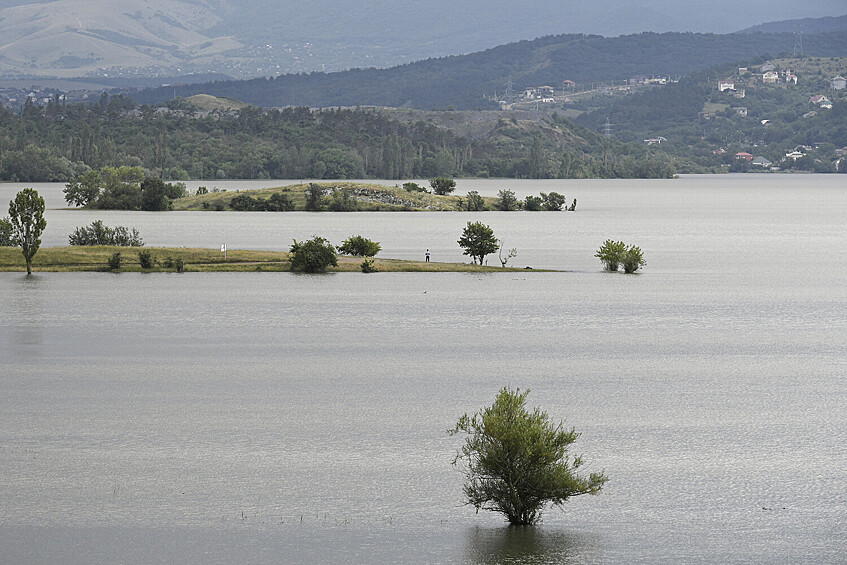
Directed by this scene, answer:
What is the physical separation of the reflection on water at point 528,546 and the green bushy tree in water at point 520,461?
24.7 inches

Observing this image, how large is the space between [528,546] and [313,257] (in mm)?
69825

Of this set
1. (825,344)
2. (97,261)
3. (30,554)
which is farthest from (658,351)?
(97,261)

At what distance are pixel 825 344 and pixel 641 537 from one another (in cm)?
4053

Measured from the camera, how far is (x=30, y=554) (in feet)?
82.8

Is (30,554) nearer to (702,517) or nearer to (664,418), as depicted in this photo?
(702,517)

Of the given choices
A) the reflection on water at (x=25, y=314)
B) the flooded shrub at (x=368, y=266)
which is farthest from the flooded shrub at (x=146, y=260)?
the flooded shrub at (x=368, y=266)

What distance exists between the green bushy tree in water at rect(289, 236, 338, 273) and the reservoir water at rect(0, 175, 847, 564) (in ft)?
5.07

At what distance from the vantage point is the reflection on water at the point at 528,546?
25234 mm

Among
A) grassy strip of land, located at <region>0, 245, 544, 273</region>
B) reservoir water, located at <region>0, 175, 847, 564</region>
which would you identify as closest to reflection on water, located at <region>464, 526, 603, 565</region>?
reservoir water, located at <region>0, 175, 847, 564</region>

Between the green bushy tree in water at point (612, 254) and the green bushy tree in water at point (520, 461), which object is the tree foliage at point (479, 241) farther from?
the green bushy tree in water at point (520, 461)

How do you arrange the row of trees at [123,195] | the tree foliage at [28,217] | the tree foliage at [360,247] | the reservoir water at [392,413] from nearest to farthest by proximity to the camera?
the reservoir water at [392,413] → the tree foliage at [28,217] → the tree foliage at [360,247] → the row of trees at [123,195]

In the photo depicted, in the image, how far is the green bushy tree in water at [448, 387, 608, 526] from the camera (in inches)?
1005

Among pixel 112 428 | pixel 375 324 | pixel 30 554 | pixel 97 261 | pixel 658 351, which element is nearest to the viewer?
pixel 30 554

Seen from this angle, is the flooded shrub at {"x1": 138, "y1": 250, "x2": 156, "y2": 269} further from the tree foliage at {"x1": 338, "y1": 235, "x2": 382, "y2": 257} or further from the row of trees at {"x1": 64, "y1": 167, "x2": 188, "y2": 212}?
the row of trees at {"x1": 64, "y1": 167, "x2": 188, "y2": 212}
